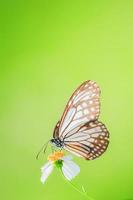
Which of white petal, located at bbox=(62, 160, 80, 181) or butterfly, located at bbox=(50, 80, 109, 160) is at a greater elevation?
butterfly, located at bbox=(50, 80, 109, 160)

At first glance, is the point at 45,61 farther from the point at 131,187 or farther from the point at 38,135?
the point at 131,187

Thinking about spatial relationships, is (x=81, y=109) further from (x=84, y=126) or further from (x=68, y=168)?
(x=68, y=168)

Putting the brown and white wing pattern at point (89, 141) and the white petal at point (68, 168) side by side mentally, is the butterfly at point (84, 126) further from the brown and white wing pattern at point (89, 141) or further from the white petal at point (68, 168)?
the white petal at point (68, 168)

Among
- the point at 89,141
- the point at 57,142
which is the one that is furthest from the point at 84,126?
the point at 57,142

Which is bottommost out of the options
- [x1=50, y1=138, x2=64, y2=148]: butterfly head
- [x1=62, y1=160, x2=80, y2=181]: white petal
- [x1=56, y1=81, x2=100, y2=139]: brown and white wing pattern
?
[x1=62, y1=160, x2=80, y2=181]: white petal

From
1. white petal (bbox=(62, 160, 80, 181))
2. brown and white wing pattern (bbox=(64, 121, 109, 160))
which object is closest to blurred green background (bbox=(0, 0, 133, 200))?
brown and white wing pattern (bbox=(64, 121, 109, 160))

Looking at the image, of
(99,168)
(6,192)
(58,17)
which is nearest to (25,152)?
(6,192)

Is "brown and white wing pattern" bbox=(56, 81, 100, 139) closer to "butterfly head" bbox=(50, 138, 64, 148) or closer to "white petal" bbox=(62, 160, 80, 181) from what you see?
"butterfly head" bbox=(50, 138, 64, 148)
